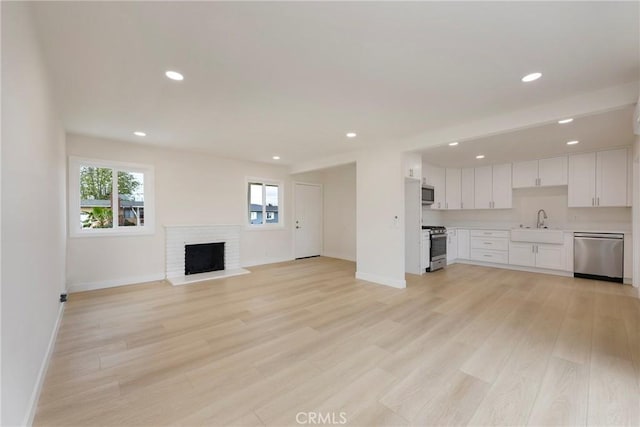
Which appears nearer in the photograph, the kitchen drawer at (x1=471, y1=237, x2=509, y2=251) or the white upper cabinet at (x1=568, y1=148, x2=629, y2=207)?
the white upper cabinet at (x1=568, y1=148, x2=629, y2=207)

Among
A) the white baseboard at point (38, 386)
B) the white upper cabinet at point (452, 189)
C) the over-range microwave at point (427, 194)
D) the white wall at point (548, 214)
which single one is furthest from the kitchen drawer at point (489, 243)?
the white baseboard at point (38, 386)

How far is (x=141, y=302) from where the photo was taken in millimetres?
3846

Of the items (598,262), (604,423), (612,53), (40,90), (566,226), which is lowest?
(604,423)

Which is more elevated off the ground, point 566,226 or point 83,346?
point 566,226

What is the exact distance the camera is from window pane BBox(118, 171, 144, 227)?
191 inches

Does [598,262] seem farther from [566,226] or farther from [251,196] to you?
[251,196]

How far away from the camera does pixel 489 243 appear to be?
20.5ft

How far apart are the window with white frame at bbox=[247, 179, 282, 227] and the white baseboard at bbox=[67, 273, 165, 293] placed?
2306 millimetres

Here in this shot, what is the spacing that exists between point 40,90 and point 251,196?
4.53 m

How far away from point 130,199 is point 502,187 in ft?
25.9

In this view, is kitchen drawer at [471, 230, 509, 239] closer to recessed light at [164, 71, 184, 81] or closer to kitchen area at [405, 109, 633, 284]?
kitchen area at [405, 109, 633, 284]

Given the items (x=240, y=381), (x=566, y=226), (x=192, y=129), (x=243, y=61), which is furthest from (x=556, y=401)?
(x=566, y=226)

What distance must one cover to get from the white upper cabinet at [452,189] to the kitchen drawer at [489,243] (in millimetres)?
953

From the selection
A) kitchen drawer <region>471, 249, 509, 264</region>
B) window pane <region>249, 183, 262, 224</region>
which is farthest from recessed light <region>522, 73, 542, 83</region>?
window pane <region>249, 183, 262, 224</region>
